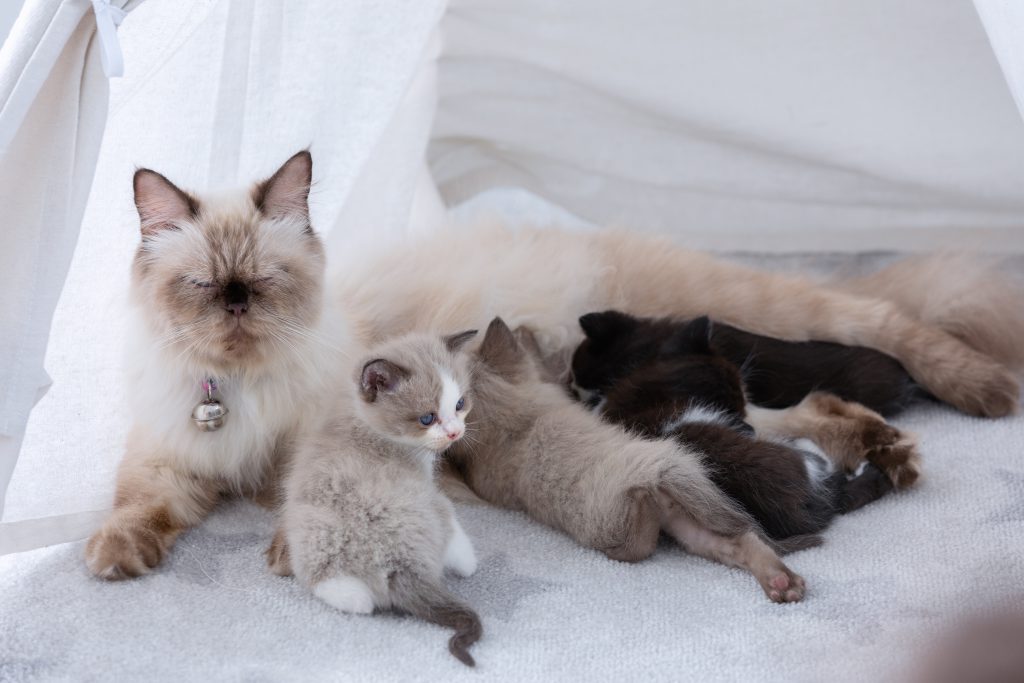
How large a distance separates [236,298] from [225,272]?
0.05 meters

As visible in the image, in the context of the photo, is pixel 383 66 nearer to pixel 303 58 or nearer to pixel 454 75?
pixel 303 58

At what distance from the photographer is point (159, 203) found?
1.67m

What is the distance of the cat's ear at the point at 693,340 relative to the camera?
202cm

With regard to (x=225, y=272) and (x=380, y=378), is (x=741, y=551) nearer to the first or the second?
(x=380, y=378)

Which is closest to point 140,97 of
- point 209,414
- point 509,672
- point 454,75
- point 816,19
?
point 209,414

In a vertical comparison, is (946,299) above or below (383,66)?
below

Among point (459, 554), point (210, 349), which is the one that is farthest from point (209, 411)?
point (459, 554)

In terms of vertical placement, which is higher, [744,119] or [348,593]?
[744,119]

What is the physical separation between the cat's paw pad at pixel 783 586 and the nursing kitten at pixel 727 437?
0.16 metres

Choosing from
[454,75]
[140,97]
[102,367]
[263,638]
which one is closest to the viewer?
[263,638]

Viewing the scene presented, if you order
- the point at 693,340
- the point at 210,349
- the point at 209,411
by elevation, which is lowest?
the point at 209,411

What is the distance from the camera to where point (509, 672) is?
1375 millimetres

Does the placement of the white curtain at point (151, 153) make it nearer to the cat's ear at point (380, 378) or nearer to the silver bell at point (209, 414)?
the silver bell at point (209, 414)

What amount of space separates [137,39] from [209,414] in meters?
0.79
